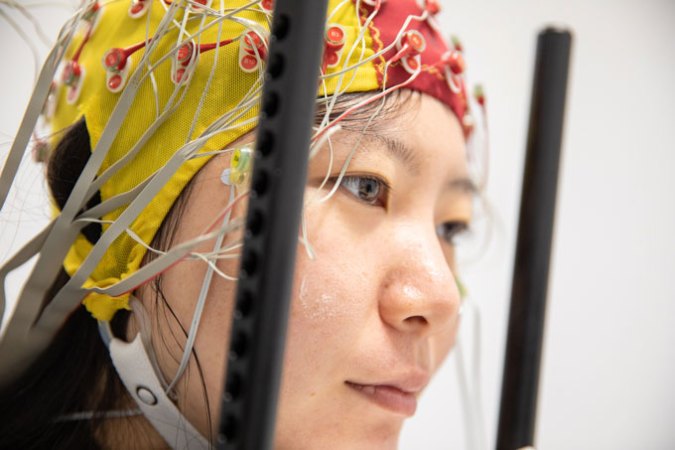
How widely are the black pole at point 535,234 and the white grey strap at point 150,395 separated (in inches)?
11.2

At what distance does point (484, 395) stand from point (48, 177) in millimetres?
693

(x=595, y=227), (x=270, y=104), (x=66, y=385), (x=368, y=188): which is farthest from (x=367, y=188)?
(x=595, y=227)

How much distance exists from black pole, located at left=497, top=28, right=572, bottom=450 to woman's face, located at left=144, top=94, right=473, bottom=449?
0.11 metres

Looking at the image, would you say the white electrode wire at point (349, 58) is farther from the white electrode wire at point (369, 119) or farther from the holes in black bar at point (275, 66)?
the holes in black bar at point (275, 66)

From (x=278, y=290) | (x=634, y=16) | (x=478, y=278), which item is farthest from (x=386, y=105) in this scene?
(x=634, y=16)

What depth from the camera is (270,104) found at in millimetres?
403

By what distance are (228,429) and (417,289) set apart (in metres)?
0.24

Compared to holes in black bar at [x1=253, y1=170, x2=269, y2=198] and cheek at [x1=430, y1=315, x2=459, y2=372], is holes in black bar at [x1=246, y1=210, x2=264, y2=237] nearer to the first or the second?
holes in black bar at [x1=253, y1=170, x2=269, y2=198]

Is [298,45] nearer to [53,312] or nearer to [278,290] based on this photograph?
[278,290]

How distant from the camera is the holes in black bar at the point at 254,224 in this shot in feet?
1.30

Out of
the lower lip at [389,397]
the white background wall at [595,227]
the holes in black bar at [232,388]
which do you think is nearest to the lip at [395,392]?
the lower lip at [389,397]

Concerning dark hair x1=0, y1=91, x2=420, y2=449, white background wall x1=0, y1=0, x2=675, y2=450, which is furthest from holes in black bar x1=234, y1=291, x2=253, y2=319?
white background wall x1=0, y1=0, x2=675, y2=450

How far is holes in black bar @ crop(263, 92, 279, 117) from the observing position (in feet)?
1.32

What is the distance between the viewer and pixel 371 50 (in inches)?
24.7
